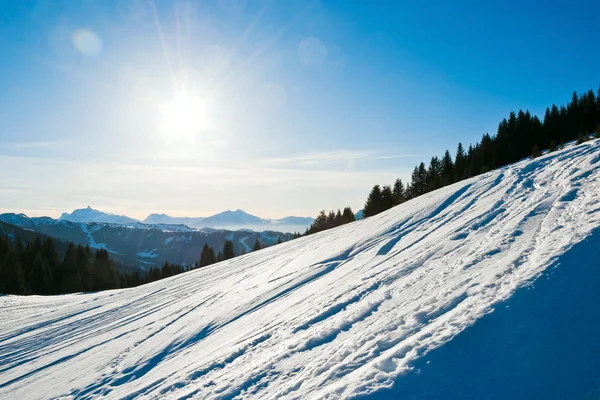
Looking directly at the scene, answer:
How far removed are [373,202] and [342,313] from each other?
39.8 metres

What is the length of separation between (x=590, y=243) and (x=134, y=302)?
1767 cm

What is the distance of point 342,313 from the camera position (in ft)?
19.6

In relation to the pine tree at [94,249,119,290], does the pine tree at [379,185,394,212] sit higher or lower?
higher

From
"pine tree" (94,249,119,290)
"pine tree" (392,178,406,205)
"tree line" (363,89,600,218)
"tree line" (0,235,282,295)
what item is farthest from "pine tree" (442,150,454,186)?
"pine tree" (94,249,119,290)

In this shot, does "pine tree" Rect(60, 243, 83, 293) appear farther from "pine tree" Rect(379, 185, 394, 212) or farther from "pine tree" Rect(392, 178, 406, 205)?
"pine tree" Rect(392, 178, 406, 205)

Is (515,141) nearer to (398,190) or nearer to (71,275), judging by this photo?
(398,190)

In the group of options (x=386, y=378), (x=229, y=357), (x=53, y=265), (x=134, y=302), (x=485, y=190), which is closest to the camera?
(x=386, y=378)

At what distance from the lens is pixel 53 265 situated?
45.9 metres

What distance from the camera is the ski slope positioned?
13.8 ft

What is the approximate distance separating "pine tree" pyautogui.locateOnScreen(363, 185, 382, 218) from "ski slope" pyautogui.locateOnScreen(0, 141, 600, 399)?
30064 mm

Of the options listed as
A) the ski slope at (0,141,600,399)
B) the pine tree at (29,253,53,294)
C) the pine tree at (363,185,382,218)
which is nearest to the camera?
the ski slope at (0,141,600,399)

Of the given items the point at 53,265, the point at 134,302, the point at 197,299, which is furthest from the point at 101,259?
the point at 197,299

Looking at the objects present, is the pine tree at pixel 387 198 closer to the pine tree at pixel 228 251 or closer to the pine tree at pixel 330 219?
the pine tree at pixel 330 219

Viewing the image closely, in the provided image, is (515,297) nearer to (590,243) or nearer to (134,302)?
(590,243)
